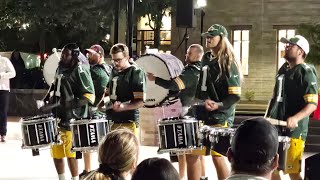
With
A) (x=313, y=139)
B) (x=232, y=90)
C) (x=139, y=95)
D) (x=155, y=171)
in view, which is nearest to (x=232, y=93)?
(x=232, y=90)

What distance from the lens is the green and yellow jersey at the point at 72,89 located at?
750cm

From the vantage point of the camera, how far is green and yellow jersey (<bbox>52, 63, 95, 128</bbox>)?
A: 750cm

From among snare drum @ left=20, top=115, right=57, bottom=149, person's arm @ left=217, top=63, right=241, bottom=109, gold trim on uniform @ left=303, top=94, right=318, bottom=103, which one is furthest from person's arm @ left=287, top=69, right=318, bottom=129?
snare drum @ left=20, top=115, right=57, bottom=149

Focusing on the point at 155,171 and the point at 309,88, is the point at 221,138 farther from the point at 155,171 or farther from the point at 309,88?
the point at 155,171

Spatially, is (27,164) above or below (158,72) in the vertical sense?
below

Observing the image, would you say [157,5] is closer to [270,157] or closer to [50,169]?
[50,169]

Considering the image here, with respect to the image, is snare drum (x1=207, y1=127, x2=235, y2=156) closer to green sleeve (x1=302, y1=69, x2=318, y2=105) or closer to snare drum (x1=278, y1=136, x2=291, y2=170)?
snare drum (x1=278, y1=136, x2=291, y2=170)

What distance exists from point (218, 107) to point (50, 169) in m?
4.35

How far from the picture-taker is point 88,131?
7.15m

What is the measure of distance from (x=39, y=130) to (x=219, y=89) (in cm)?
230

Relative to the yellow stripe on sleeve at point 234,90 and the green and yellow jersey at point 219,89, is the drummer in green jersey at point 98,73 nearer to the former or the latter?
the green and yellow jersey at point 219,89

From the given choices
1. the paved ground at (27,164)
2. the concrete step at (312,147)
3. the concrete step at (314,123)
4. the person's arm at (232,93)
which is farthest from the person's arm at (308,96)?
the concrete step at (314,123)

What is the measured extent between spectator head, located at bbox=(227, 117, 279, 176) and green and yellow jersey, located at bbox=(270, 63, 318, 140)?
3094 millimetres

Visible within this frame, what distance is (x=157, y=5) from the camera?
26.2 metres
